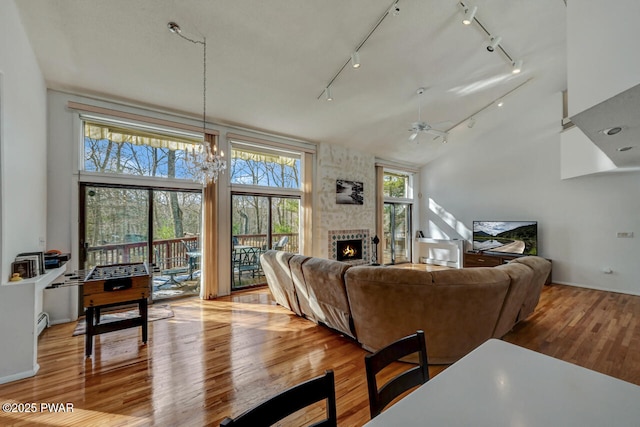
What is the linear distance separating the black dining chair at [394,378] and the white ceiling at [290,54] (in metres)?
3.44

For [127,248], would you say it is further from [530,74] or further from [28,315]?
[530,74]

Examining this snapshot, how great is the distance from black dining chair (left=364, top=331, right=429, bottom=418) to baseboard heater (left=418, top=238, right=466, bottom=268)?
6.64 m

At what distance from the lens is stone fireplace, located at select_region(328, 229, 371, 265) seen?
635 centimetres

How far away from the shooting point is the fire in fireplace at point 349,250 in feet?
21.4

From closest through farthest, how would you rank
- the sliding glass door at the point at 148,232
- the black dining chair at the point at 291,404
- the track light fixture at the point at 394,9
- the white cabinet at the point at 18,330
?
1. the black dining chair at the point at 291,404
2. the white cabinet at the point at 18,330
3. the track light fixture at the point at 394,9
4. the sliding glass door at the point at 148,232

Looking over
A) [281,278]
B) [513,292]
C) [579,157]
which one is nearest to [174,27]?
[281,278]

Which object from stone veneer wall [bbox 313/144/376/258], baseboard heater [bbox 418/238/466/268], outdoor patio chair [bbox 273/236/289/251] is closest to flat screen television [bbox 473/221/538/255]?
baseboard heater [bbox 418/238/466/268]

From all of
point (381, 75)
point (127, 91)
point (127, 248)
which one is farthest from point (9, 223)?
point (381, 75)

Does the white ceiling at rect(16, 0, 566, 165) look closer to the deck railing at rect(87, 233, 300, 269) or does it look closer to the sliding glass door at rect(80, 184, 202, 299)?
the sliding glass door at rect(80, 184, 202, 299)

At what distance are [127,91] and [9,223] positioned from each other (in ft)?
7.51

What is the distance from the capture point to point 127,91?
3760 millimetres

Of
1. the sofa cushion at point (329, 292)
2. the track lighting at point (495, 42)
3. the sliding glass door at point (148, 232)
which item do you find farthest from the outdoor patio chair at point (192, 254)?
the track lighting at point (495, 42)

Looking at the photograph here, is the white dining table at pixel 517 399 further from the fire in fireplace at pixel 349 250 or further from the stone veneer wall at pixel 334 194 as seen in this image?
the fire in fireplace at pixel 349 250

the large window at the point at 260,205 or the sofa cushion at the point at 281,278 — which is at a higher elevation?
the large window at the point at 260,205
